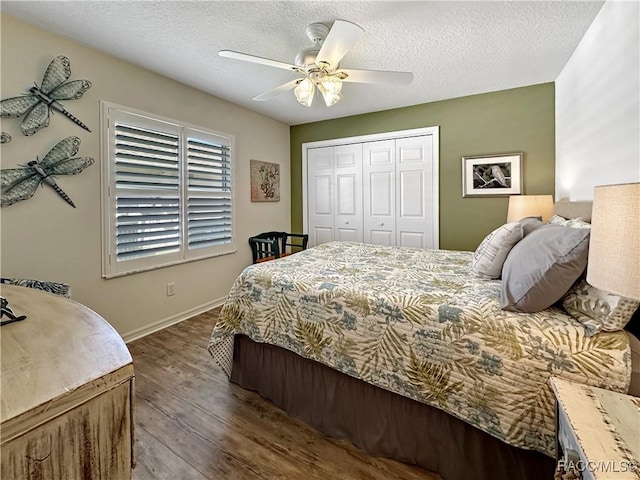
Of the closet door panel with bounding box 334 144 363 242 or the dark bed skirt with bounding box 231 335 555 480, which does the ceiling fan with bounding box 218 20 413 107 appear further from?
the closet door panel with bounding box 334 144 363 242

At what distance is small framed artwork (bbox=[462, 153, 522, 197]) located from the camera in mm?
3439

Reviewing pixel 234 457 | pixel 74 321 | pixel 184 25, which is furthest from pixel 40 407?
pixel 184 25

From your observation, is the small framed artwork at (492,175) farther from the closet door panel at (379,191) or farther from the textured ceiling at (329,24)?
the closet door panel at (379,191)

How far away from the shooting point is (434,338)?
1.35m

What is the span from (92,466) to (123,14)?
2.59 m

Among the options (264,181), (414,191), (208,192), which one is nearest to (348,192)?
(414,191)

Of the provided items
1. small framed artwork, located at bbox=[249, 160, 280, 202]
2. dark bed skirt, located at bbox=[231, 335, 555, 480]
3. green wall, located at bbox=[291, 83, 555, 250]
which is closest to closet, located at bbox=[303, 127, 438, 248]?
green wall, located at bbox=[291, 83, 555, 250]

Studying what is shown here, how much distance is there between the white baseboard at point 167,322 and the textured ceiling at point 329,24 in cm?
245

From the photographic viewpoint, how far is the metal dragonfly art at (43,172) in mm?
2045

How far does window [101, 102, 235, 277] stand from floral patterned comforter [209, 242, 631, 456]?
1421 millimetres

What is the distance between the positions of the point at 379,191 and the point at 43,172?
11.6 feet

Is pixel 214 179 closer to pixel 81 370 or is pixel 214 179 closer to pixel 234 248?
pixel 234 248

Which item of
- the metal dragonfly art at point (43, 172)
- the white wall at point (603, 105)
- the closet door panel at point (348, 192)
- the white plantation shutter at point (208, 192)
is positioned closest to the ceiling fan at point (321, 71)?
the white wall at point (603, 105)

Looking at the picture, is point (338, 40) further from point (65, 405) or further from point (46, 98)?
point (46, 98)
